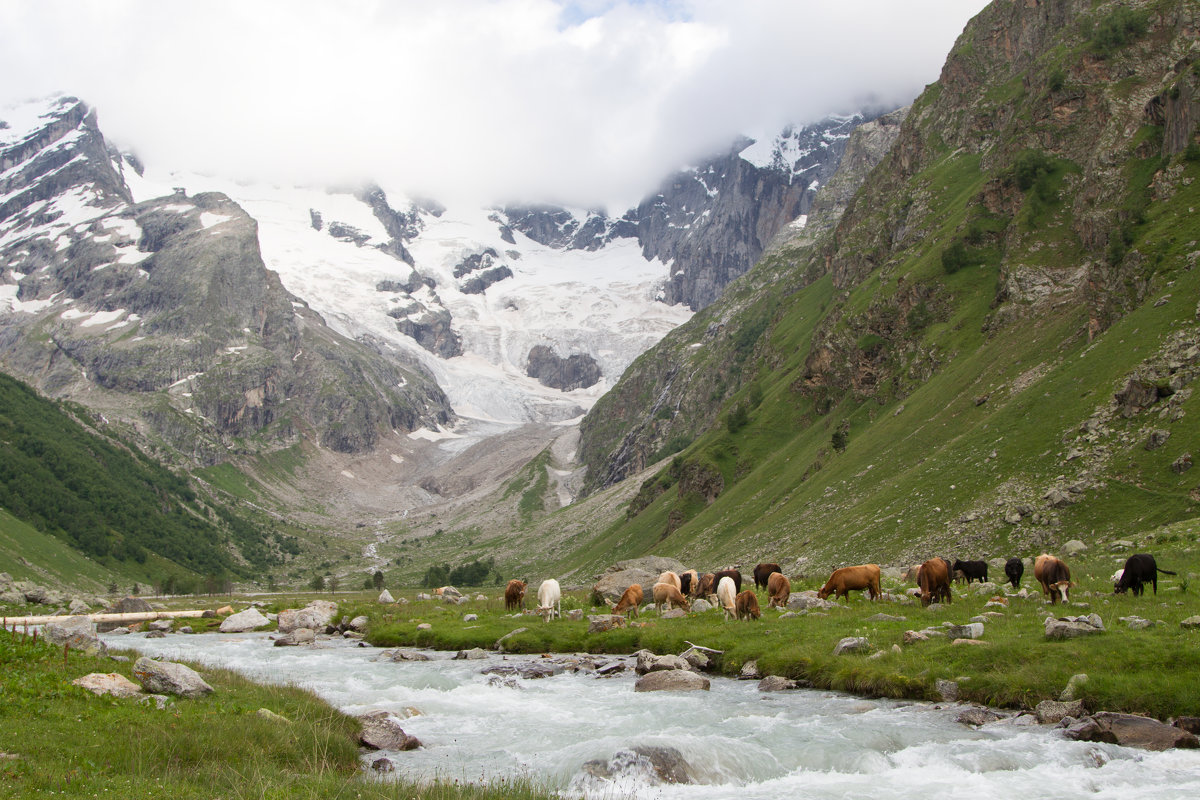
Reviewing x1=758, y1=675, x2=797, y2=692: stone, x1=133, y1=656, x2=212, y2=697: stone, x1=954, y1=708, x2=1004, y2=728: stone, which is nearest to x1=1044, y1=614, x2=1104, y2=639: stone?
x1=954, y1=708, x2=1004, y2=728: stone

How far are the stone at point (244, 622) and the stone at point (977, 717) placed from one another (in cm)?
6082

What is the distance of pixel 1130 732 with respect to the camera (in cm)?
2038

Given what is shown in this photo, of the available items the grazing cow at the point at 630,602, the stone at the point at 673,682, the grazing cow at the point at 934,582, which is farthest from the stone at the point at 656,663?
the grazing cow at the point at 630,602

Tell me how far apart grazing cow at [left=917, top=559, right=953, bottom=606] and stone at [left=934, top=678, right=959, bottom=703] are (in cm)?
1098

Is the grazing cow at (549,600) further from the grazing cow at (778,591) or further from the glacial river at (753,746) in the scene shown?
the glacial river at (753,746)

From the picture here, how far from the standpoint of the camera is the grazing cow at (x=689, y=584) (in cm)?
5320

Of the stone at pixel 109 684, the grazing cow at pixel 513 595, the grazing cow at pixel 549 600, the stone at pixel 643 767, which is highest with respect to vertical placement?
the stone at pixel 109 684

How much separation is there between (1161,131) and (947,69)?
295ft

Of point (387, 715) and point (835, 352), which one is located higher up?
point (835, 352)

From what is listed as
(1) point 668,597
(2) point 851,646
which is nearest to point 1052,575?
(2) point 851,646

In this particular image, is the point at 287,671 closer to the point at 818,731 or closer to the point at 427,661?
the point at 427,661

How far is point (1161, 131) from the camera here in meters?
82.9

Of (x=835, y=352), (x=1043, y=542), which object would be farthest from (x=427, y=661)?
(x=835, y=352)

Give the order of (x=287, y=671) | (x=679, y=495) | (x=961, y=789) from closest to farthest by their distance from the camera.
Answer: (x=961, y=789), (x=287, y=671), (x=679, y=495)
